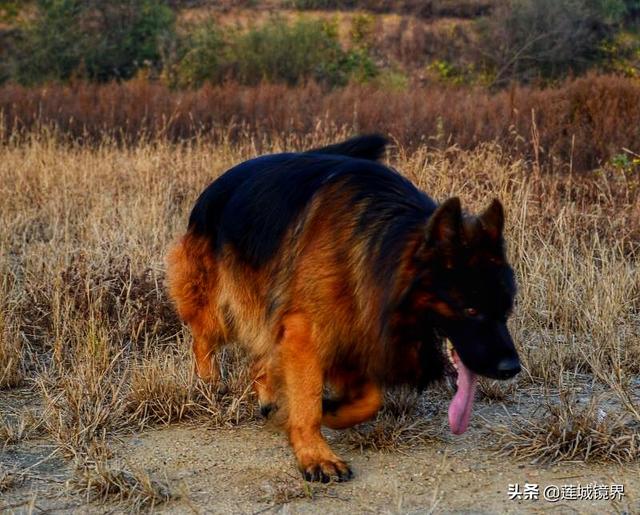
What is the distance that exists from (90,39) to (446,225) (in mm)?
22656

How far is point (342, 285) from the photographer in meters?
3.71

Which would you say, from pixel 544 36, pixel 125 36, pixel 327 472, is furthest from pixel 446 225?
pixel 125 36

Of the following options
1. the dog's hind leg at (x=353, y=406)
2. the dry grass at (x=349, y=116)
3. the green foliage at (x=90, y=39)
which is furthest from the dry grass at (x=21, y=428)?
the green foliage at (x=90, y=39)

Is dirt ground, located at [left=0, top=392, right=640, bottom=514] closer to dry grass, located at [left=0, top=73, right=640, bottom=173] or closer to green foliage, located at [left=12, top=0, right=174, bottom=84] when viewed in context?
dry grass, located at [left=0, top=73, right=640, bottom=173]

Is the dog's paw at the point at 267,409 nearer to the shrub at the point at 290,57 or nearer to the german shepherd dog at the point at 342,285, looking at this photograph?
the german shepherd dog at the point at 342,285

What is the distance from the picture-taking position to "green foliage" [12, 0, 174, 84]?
2342cm

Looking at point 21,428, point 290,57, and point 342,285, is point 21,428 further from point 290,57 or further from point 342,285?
point 290,57

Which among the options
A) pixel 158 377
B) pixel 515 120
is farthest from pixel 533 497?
pixel 515 120

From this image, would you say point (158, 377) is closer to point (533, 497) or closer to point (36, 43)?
point (533, 497)

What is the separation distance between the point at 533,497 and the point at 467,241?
1.11 metres

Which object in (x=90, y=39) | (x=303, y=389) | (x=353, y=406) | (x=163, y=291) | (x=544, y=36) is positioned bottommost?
(x=163, y=291)

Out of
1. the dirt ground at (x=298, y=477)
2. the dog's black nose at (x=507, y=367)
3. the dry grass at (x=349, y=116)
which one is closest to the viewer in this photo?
the dog's black nose at (x=507, y=367)

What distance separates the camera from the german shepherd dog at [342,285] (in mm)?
3320

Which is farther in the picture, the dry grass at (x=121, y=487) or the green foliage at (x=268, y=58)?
Result: the green foliage at (x=268, y=58)
